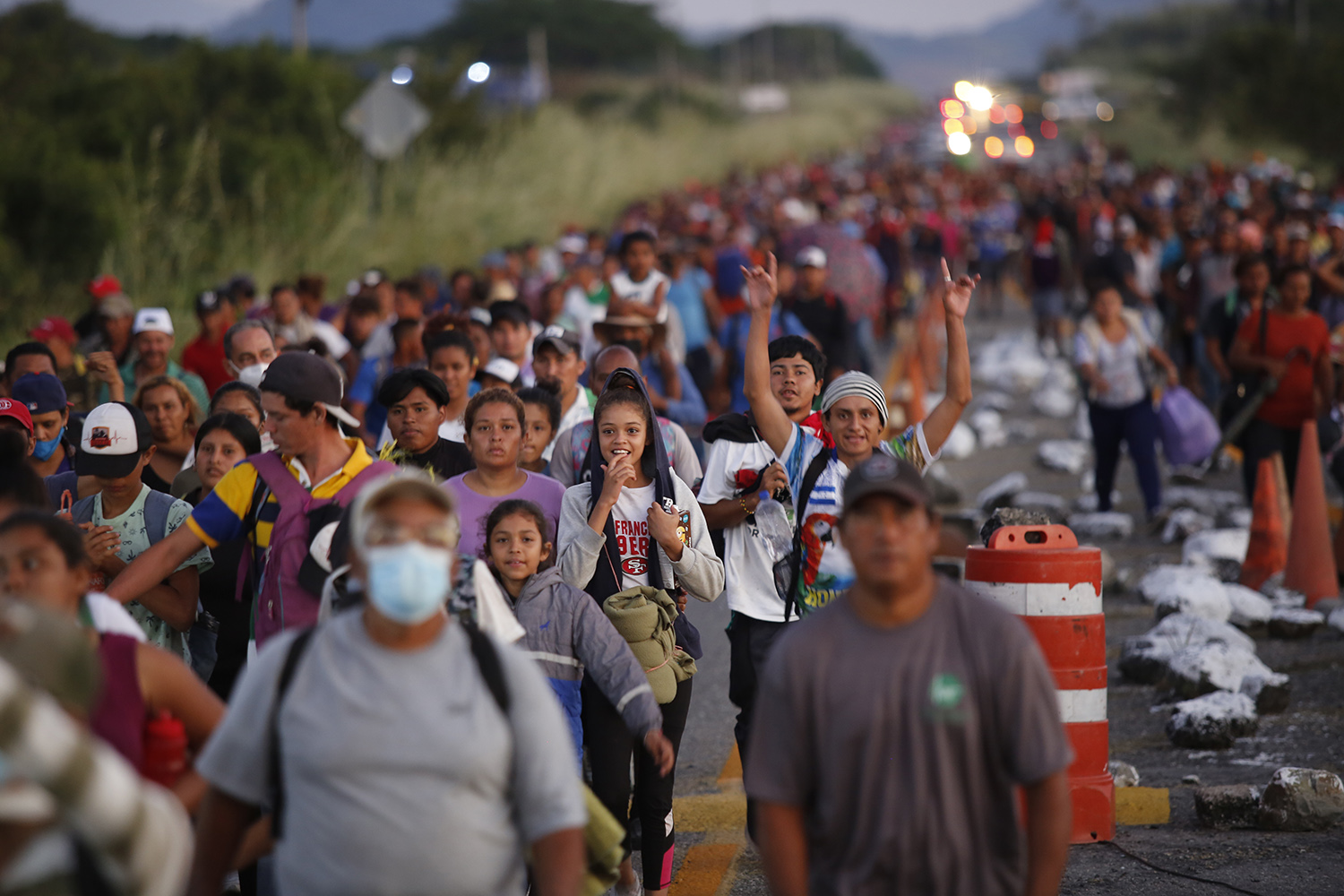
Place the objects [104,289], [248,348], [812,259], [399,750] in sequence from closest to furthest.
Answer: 1. [399,750]
2. [248,348]
3. [104,289]
4. [812,259]

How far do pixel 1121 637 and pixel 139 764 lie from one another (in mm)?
7018

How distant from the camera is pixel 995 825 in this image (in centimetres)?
358

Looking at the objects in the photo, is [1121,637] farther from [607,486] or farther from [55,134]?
A: [55,134]

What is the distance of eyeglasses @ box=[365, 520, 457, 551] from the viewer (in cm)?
345

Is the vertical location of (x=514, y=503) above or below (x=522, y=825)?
above

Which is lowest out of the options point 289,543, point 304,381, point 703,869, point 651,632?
point 703,869

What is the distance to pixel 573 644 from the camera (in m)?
5.25

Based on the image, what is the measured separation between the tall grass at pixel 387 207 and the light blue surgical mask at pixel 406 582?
46.3 feet

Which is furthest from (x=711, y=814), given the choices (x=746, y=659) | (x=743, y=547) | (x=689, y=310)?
(x=689, y=310)

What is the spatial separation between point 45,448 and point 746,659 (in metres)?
3.11

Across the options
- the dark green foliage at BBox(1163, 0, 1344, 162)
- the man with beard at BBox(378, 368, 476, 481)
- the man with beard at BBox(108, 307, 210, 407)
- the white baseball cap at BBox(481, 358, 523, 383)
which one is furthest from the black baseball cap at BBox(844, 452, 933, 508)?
the dark green foliage at BBox(1163, 0, 1344, 162)

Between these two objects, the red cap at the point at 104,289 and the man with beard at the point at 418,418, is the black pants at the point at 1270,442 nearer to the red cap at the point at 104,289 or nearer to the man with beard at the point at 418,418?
the man with beard at the point at 418,418

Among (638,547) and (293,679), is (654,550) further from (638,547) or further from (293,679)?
(293,679)

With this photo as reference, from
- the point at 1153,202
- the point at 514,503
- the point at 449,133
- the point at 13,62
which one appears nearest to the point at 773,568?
the point at 514,503
